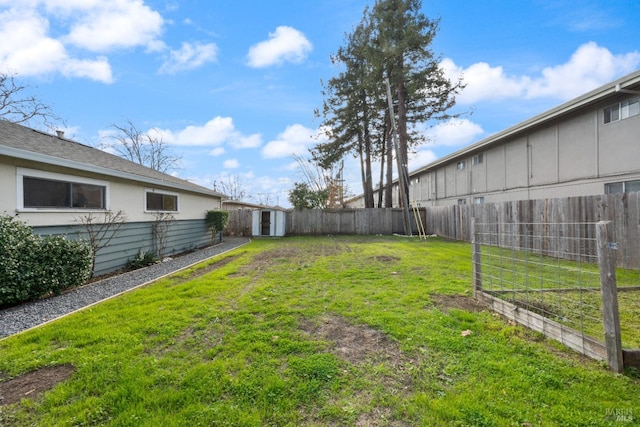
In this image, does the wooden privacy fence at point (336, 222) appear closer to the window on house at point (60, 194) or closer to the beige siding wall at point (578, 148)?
the beige siding wall at point (578, 148)

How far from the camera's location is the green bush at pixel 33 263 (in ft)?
13.5

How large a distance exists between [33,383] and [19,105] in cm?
1474

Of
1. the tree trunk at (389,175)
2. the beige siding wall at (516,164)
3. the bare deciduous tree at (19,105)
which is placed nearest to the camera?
the bare deciduous tree at (19,105)

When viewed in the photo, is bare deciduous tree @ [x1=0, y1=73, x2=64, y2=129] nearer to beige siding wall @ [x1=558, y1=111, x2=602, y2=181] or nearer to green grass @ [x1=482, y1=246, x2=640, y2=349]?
green grass @ [x1=482, y1=246, x2=640, y2=349]

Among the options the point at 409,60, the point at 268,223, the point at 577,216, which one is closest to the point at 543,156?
the point at 577,216

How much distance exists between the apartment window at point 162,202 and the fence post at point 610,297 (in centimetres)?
959

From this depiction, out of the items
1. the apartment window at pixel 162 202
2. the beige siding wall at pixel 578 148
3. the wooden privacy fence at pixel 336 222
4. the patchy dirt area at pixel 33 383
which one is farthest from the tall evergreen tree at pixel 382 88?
the patchy dirt area at pixel 33 383

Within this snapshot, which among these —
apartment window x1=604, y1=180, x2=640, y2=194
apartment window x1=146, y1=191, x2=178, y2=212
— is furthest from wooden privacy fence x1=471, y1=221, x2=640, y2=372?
apartment window x1=146, y1=191, x2=178, y2=212

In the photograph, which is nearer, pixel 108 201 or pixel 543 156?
pixel 108 201

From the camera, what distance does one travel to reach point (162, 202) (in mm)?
9109

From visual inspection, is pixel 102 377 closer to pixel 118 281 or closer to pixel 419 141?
pixel 118 281

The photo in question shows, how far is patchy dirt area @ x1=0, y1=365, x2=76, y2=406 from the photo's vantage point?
2.14m

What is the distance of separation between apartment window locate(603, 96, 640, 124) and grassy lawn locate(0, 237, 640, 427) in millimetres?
7994

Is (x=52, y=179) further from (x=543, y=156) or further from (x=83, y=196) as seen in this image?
(x=543, y=156)
